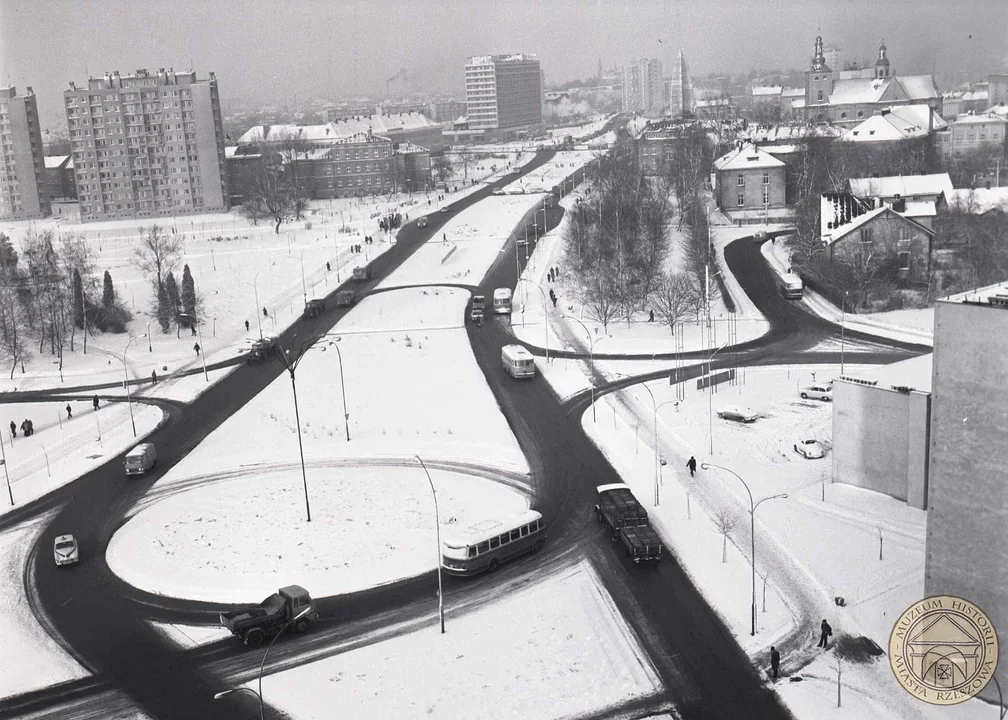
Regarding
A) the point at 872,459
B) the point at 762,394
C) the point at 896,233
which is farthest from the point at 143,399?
the point at 896,233

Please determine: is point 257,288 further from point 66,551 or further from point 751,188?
point 66,551

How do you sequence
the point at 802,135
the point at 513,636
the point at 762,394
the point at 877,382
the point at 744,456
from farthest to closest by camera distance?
the point at 802,135 < the point at 762,394 < the point at 744,456 < the point at 877,382 < the point at 513,636

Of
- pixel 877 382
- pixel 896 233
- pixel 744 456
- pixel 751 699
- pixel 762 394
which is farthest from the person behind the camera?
pixel 896 233

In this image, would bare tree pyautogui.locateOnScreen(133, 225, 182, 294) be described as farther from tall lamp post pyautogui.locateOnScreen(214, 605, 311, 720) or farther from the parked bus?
tall lamp post pyautogui.locateOnScreen(214, 605, 311, 720)

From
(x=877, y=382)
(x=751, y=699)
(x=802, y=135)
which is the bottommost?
(x=751, y=699)

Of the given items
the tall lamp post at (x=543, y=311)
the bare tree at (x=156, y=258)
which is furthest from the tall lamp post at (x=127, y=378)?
the tall lamp post at (x=543, y=311)

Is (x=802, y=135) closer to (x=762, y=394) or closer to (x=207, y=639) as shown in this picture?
(x=762, y=394)
